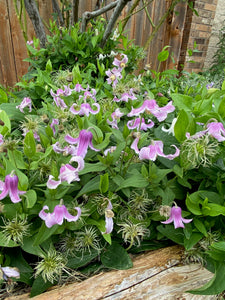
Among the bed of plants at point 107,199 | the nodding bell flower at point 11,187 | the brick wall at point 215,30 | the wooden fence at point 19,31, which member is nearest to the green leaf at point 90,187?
the bed of plants at point 107,199

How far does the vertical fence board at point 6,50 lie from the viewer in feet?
8.92

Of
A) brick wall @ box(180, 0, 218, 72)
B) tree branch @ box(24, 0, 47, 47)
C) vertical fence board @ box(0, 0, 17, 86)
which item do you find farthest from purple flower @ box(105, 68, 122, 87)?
brick wall @ box(180, 0, 218, 72)

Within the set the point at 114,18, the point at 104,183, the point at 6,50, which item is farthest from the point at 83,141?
the point at 6,50

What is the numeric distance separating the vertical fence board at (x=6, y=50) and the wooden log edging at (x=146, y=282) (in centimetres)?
278

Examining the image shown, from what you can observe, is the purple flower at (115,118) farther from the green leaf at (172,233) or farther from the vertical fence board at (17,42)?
the vertical fence board at (17,42)

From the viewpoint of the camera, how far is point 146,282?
67 centimetres

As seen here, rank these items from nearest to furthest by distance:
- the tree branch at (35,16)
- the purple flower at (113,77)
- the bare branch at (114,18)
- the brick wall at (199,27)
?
1. the purple flower at (113,77)
2. the bare branch at (114,18)
3. the tree branch at (35,16)
4. the brick wall at (199,27)

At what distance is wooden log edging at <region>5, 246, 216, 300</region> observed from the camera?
628mm

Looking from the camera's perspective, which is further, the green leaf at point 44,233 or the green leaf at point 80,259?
the green leaf at point 80,259

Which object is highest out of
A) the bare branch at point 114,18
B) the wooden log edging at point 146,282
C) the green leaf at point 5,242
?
the bare branch at point 114,18

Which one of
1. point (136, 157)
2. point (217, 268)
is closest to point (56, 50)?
point (136, 157)

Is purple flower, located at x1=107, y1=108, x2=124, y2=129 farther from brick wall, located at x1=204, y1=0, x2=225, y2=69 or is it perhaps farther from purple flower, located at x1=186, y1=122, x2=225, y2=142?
brick wall, located at x1=204, y1=0, x2=225, y2=69

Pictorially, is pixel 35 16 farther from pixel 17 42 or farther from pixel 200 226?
pixel 200 226

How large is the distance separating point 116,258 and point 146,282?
0.33ft
